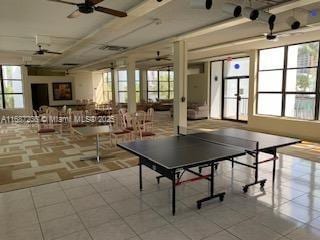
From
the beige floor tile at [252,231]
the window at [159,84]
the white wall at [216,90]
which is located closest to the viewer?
the beige floor tile at [252,231]

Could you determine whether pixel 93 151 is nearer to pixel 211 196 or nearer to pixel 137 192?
pixel 137 192

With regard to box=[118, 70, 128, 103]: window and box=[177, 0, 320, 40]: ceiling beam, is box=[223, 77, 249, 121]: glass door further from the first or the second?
box=[118, 70, 128, 103]: window

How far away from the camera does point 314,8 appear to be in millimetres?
4883

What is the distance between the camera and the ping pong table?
2939 mm

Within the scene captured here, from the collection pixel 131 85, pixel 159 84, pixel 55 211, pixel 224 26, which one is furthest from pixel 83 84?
pixel 55 211

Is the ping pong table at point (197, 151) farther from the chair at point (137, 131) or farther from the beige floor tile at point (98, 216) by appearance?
the chair at point (137, 131)

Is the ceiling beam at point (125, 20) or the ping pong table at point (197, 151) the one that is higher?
the ceiling beam at point (125, 20)

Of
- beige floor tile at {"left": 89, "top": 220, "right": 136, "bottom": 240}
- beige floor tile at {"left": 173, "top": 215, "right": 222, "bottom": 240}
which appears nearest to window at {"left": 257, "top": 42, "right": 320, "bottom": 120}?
beige floor tile at {"left": 173, "top": 215, "right": 222, "bottom": 240}

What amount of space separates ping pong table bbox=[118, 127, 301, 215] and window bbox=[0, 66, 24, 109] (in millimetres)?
11690

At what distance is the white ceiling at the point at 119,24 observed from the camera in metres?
4.51

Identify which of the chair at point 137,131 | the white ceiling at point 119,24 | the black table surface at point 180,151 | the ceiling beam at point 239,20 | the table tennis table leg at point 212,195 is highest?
the white ceiling at point 119,24

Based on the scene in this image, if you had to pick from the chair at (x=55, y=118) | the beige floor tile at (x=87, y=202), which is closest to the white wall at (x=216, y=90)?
the chair at (x=55, y=118)

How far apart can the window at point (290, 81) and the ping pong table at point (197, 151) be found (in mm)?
4690

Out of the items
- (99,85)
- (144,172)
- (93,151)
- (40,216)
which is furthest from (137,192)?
(99,85)
